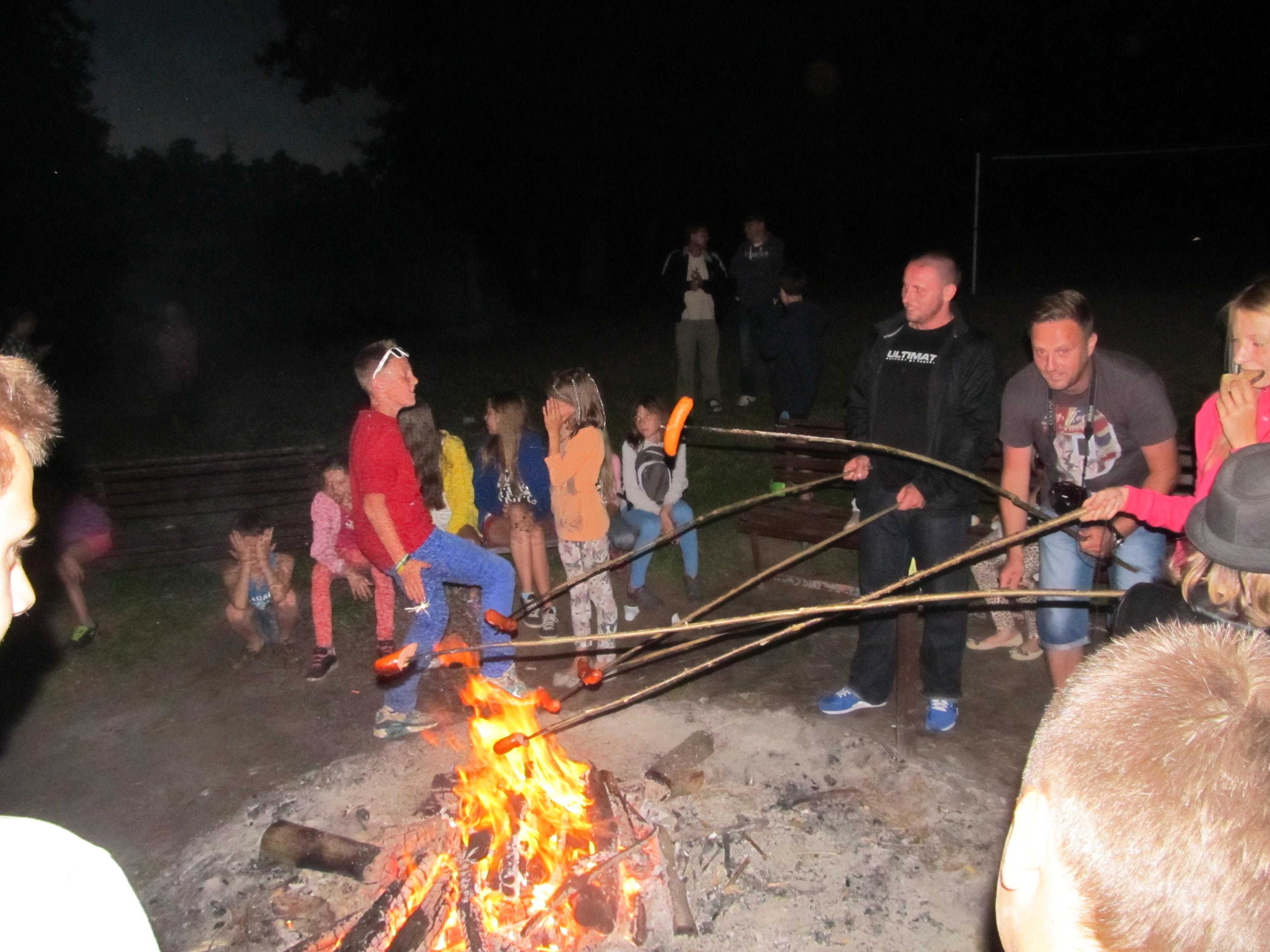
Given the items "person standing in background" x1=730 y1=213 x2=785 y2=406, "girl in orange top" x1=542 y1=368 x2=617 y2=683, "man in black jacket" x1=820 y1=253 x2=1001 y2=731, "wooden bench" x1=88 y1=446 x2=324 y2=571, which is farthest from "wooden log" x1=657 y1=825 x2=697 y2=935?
"person standing in background" x1=730 y1=213 x2=785 y2=406

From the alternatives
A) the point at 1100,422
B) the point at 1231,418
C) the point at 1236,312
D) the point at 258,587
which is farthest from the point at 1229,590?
the point at 258,587

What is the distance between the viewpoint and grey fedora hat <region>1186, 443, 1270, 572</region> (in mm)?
2592

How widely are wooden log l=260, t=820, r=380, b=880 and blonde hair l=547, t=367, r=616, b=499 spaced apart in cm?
274

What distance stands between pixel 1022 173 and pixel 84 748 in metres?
41.6

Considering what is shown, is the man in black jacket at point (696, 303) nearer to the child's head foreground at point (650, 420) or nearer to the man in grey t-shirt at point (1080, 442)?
the child's head foreground at point (650, 420)

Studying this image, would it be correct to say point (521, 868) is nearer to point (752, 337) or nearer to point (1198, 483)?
point (1198, 483)

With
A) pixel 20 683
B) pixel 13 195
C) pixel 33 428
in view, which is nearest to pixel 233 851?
pixel 20 683

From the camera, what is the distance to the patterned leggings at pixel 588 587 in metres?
6.25

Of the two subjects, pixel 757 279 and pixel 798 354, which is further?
pixel 757 279

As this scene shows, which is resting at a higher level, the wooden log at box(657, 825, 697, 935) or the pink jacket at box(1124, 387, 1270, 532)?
the pink jacket at box(1124, 387, 1270, 532)

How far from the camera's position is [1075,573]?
183 inches

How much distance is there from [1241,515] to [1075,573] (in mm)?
2121

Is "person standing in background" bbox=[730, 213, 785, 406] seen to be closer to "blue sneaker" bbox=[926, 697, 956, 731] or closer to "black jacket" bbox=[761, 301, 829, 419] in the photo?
"black jacket" bbox=[761, 301, 829, 419]

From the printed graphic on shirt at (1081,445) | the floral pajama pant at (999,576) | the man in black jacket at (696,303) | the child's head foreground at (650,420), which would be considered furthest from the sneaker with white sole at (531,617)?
the man in black jacket at (696,303)
